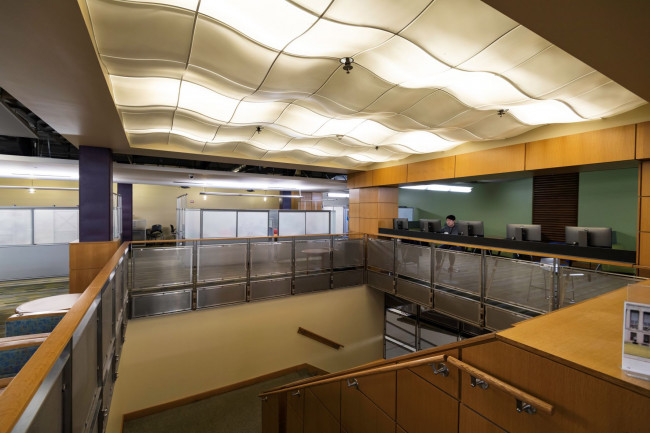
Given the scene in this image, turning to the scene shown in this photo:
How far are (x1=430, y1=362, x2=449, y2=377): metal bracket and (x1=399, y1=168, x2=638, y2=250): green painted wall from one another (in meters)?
8.80

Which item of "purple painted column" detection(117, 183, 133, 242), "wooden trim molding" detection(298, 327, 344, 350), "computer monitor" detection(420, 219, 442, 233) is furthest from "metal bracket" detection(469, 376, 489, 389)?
"purple painted column" detection(117, 183, 133, 242)

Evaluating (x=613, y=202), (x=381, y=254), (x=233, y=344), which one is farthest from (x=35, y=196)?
(x=613, y=202)

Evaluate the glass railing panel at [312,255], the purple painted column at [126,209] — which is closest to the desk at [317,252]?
the glass railing panel at [312,255]

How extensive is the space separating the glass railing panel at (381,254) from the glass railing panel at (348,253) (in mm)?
262

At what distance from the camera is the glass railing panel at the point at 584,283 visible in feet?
11.1

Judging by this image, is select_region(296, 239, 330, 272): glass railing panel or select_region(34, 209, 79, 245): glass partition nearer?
select_region(296, 239, 330, 272): glass railing panel

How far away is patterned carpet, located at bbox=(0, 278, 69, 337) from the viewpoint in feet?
20.8

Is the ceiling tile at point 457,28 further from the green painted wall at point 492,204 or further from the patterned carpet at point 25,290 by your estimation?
the green painted wall at point 492,204

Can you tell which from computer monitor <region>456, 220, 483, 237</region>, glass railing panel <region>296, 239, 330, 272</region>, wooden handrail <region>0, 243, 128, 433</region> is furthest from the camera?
computer monitor <region>456, 220, 483, 237</region>

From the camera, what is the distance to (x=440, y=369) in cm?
179

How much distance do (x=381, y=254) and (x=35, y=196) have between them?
47.8 feet

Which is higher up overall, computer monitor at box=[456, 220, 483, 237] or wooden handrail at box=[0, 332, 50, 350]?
computer monitor at box=[456, 220, 483, 237]

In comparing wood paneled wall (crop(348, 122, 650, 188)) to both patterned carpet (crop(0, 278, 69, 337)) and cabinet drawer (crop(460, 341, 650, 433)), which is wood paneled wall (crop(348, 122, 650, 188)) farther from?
patterned carpet (crop(0, 278, 69, 337))

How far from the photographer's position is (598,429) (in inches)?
45.0
